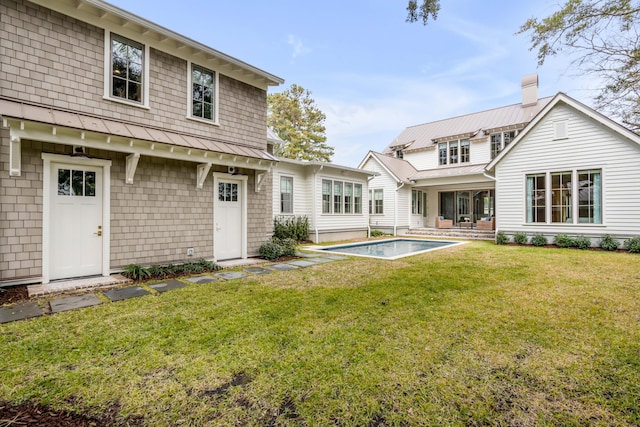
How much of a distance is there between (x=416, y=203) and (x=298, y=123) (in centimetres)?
1588

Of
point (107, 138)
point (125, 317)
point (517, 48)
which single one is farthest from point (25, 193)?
point (517, 48)

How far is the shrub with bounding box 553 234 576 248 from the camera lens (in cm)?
1133

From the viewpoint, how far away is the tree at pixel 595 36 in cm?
557

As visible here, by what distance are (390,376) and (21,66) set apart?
7864 mm

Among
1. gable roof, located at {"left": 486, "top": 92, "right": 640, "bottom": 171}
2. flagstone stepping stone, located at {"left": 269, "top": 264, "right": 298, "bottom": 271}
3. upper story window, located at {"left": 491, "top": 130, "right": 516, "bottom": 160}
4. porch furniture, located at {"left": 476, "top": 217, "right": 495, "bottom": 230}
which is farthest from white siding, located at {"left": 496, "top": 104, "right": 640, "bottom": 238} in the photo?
flagstone stepping stone, located at {"left": 269, "top": 264, "right": 298, "bottom": 271}

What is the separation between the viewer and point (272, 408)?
227cm

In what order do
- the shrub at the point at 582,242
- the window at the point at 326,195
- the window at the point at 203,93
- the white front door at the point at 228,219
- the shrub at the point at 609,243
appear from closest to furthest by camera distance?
the window at the point at 203,93 → the white front door at the point at 228,219 → the shrub at the point at 609,243 → the shrub at the point at 582,242 → the window at the point at 326,195

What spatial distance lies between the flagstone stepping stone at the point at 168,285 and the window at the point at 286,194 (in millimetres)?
7565

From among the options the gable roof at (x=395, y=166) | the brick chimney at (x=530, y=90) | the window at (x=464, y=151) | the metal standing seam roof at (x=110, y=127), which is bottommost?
the metal standing seam roof at (x=110, y=127)

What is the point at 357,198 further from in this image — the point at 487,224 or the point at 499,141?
the point at 499,141

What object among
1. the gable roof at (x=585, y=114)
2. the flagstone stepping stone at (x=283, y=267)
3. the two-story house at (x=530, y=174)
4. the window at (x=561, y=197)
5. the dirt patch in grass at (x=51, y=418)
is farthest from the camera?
the window at (x=561, y=197)

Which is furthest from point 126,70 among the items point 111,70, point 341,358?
point 341,358

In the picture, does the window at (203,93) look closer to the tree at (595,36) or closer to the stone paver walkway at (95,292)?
the stone paver walkway at (95,292)

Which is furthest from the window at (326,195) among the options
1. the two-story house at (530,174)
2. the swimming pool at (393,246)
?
the two-story house at (530,174)
